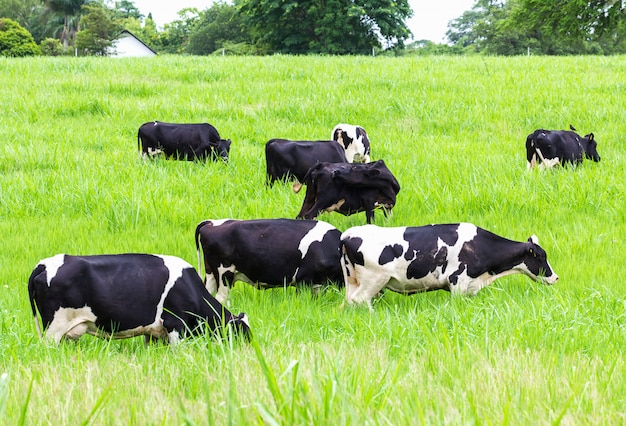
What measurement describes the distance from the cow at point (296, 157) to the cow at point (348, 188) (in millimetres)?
1552

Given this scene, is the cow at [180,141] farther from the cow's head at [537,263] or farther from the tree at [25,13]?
the tree at [25,13]

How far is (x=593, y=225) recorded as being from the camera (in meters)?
7.08

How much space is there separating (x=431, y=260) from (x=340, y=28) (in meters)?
44.3

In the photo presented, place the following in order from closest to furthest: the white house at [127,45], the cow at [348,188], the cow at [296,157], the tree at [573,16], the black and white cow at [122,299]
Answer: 1. the black and white cow at [122,299]
2. the cow at [348,188]
3. the cow at [296,157]
4. the tree at [573,16]
5. the white house at [127,45]

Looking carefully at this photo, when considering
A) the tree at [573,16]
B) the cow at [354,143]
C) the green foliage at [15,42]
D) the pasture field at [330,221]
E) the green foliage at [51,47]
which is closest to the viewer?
the pasture field at [330,221]

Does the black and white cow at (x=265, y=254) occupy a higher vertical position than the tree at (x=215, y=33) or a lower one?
lower

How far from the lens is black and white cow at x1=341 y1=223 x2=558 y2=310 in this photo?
518 centimetres

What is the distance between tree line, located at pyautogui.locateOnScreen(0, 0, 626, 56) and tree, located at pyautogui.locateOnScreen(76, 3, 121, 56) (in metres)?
0.11

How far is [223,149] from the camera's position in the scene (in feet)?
33.9

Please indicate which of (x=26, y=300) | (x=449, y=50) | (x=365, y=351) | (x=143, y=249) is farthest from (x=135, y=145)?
(x=449, y=50)

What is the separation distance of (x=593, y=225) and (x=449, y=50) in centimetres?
7581

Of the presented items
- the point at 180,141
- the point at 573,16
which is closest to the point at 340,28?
the point at 573,16

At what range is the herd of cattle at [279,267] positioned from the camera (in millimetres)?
4152

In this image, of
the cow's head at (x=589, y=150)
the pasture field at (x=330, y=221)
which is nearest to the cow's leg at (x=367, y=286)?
the pasture field at (x=330, y=221)
